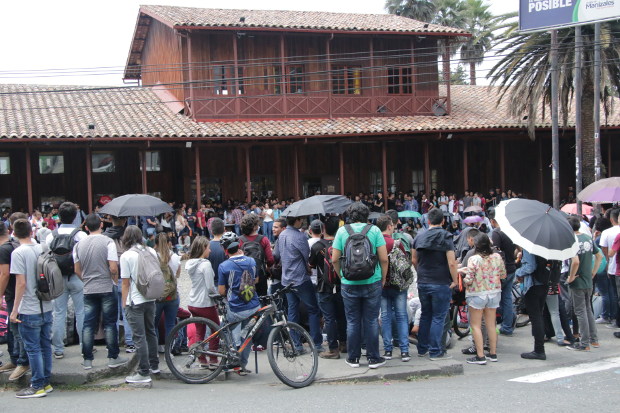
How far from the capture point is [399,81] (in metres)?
26.1

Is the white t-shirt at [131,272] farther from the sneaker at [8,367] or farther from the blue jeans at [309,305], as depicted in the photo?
the blue jeans at [309,305]

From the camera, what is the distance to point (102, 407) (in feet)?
20.5

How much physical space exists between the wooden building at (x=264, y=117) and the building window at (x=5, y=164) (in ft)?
0.12

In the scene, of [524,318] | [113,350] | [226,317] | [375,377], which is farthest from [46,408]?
[524,318]

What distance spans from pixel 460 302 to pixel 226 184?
17503 mm

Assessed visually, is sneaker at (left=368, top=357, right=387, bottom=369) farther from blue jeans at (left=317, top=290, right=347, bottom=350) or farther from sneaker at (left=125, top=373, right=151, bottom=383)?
sneaker at (left=125, top=373, right=151, bottom=383)

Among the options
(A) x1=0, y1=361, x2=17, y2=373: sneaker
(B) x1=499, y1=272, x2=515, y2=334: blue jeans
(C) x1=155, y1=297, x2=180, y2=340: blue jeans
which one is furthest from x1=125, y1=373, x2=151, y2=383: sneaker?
(B) x1=499, y1=272, x2=515, y2=334: blue jeans

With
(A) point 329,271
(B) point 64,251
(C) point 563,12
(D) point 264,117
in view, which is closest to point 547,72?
(C) point 563,12

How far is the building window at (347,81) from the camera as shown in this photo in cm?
2511

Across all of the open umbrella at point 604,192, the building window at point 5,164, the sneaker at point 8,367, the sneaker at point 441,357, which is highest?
the building window at point 5,164

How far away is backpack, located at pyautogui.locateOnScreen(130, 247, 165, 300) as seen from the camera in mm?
6703

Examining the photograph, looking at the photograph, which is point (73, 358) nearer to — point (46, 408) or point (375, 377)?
point (46, 408)

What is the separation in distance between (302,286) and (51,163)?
62.2ft

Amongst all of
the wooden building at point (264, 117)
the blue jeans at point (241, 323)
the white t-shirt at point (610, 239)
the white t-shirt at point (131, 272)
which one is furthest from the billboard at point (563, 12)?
the white t-shirt at point (131, 272)
